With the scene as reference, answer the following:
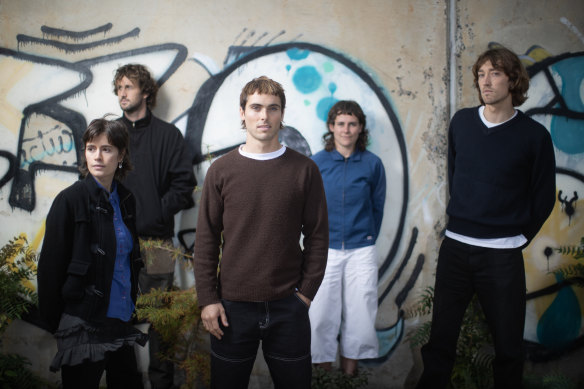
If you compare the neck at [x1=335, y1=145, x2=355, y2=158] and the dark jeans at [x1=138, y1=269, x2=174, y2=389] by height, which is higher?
the neck at [x1=335, y1=145, x2=355, y2=158]

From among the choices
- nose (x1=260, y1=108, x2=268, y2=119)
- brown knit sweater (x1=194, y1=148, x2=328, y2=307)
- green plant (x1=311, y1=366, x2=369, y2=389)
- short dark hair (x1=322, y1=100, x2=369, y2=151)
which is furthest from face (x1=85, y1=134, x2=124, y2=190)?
green plant (x1=311, y1=366, x2=369, y2=389)

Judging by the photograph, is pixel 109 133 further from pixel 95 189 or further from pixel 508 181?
pixel 508 181

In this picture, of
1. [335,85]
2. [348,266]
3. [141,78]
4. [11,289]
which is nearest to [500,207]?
[348,266]

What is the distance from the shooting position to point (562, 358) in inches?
141

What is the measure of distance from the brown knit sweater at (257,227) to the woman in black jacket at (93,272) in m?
0.46

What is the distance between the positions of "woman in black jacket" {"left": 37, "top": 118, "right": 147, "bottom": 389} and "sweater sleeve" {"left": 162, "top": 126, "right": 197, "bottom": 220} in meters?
0.87

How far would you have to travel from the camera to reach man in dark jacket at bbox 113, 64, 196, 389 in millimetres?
3129

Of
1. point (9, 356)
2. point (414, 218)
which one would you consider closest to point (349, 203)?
point (414, 218)

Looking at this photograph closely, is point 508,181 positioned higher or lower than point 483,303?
higher

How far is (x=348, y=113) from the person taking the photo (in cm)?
326

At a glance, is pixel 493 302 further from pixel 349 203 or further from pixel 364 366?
pixel 364 366

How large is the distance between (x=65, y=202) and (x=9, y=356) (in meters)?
2.20

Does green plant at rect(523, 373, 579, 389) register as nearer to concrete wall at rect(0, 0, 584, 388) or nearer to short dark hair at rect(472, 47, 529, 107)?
concrete wall at rect(0, 0, 584, 388)

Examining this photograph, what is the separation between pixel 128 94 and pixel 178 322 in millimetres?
1774
